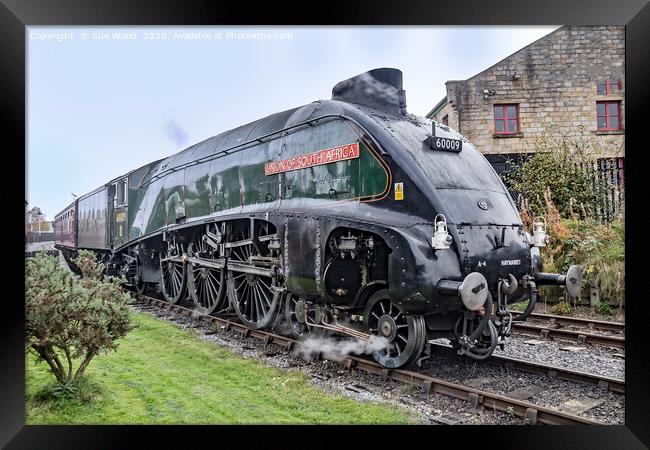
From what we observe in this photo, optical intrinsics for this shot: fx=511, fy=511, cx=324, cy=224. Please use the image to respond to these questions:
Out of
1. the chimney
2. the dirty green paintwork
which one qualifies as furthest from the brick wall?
the dirty green paintwork

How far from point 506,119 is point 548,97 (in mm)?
769

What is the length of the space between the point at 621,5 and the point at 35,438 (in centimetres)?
662

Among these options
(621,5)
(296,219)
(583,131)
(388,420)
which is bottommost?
(388,420)

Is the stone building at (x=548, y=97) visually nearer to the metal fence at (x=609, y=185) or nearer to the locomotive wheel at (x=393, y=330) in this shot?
the metal fence at (x=609, y=185)

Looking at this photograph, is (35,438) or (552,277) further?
(552,277)

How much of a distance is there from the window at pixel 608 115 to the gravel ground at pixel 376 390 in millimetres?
3280

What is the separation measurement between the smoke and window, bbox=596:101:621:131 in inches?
131

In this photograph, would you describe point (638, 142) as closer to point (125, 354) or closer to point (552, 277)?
point (552, 277)

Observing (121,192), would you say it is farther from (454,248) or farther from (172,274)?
(454,248)

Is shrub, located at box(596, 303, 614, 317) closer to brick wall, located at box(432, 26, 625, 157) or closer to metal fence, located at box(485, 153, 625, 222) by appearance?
metal fence, located at box(485, 153, 625, 222)

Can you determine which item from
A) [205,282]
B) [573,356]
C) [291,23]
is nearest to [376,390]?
[573,356]

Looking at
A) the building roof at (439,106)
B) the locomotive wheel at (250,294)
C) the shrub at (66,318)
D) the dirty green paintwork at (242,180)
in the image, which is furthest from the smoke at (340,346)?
the building roof at (439,106)

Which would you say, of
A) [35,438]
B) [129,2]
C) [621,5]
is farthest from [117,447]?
[621,5]

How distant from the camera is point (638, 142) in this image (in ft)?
15.6
